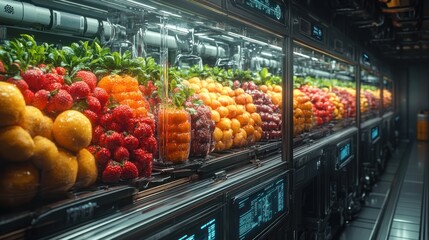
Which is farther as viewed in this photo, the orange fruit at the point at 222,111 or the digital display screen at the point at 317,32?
the digital display screen at the point at 317,32

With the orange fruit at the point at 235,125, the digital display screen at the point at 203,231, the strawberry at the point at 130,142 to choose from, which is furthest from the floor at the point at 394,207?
the strawberry at the point at 130,142

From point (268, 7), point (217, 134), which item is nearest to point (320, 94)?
point (268, 7)

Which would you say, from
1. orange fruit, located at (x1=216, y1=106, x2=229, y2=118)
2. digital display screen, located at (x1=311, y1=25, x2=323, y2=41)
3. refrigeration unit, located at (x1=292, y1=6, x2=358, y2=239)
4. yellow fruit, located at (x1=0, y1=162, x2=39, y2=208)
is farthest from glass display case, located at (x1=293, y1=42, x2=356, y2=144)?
yellow fruit, located at (x1=0, y1=162, x2=39, y2=208)

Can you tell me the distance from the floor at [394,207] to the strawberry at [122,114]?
3.30 metres

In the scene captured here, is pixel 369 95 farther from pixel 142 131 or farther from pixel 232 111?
pixel 142 131

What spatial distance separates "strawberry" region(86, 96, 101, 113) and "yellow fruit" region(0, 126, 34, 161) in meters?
0.31

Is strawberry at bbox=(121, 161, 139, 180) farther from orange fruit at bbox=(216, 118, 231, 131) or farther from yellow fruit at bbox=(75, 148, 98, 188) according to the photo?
orange fruit at bbox=(216, 118, 231, 131)

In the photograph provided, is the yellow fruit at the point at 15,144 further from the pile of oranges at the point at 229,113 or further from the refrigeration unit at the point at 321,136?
the refrigeration unit at the point at 321,136

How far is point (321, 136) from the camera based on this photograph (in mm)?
3662

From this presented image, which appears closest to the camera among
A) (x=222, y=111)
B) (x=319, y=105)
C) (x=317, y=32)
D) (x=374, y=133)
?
(x=222, y=111)

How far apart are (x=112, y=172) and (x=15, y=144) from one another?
0.37 meters

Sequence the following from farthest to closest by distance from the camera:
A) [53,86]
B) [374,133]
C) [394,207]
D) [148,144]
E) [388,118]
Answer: [388,118], [374,133], [394,207], [148,144], [53,86]

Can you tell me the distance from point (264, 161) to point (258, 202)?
1.22 ft

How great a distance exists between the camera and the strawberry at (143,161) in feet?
4.68
